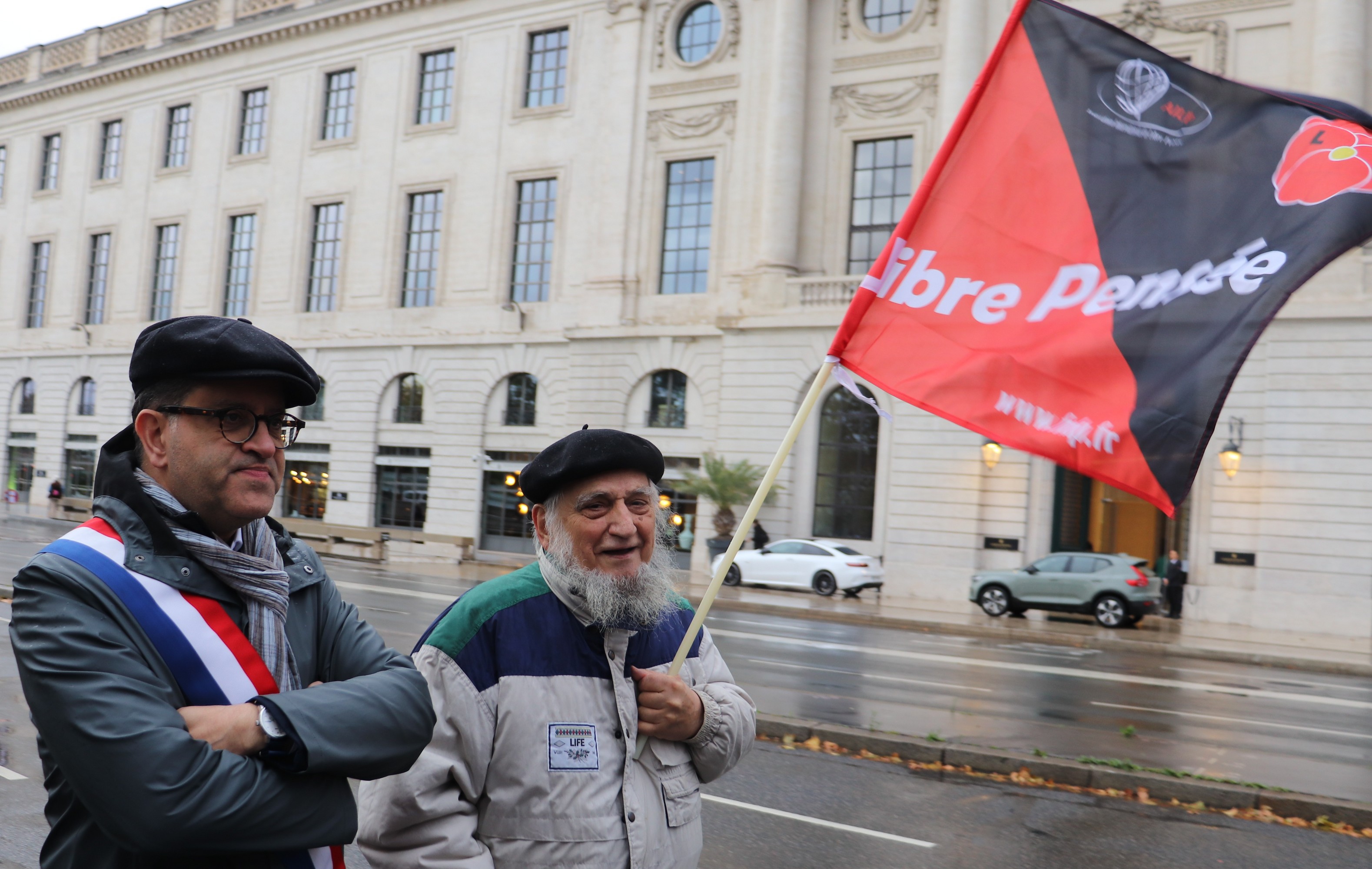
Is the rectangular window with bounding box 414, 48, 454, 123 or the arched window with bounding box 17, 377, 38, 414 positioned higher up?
the rectangular window with bounding box 414, 48, 454, 123

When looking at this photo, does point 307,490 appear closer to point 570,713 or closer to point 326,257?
point 326,257

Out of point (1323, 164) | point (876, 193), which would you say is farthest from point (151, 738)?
point (876, 193)

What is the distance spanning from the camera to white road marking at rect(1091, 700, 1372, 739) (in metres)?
11.2

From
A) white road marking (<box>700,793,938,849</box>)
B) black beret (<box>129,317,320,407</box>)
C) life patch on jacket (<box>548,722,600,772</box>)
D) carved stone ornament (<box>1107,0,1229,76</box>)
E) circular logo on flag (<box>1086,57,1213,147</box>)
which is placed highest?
carved stone ornament (<box>1107,0,1229,76</box>)

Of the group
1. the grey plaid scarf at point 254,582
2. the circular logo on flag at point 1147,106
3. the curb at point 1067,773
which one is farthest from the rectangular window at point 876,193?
the grey plaid scarf at point 254,582

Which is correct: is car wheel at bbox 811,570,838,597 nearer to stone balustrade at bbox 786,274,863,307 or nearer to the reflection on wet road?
stone balustrade at bbox 786,274,863,307

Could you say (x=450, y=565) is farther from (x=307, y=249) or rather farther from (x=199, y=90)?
(x=199, y=90)

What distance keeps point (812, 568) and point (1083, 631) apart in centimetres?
724

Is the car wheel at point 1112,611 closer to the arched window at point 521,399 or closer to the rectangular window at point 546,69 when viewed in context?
the arched window at point 521,399

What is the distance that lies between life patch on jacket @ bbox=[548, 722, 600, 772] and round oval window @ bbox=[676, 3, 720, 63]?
33450mm

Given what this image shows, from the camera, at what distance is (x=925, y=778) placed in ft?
25.9

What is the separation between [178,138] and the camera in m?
46.8

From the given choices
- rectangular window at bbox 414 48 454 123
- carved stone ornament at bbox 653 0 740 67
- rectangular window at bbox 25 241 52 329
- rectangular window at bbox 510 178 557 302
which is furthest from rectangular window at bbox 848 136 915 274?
rectangular window at bbox 25 241 52 329

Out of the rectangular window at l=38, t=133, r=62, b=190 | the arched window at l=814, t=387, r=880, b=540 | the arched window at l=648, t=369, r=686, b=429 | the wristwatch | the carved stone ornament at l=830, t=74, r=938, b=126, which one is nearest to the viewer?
the wristwatch
